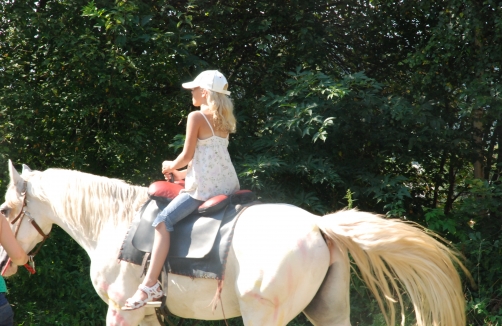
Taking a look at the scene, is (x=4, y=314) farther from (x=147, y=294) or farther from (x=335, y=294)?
(x=335, y=294)

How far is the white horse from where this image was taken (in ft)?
11.1

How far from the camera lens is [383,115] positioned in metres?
6.24

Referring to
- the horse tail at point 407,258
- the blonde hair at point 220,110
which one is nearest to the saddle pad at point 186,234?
the blonde hair at point 220,110

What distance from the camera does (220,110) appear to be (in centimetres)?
368

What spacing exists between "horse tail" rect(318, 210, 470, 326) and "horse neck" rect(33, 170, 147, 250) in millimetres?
1368

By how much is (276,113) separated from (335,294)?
306cm

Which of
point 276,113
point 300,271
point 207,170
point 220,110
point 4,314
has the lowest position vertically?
point 4,314

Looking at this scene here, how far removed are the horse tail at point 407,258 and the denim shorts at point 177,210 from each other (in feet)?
2.70

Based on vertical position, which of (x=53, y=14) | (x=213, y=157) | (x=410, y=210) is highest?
(x=53, y=14)

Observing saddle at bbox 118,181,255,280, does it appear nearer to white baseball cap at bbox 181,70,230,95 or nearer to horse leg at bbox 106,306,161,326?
horse leg at bbox 106,306,161,326

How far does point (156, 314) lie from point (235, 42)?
4.33 meters

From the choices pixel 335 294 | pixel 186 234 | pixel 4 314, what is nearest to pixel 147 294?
pixel 186 234

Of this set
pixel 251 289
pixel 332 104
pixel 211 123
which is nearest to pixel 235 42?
pixel 332 104

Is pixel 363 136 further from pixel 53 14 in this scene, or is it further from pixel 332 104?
pixel 53 14
